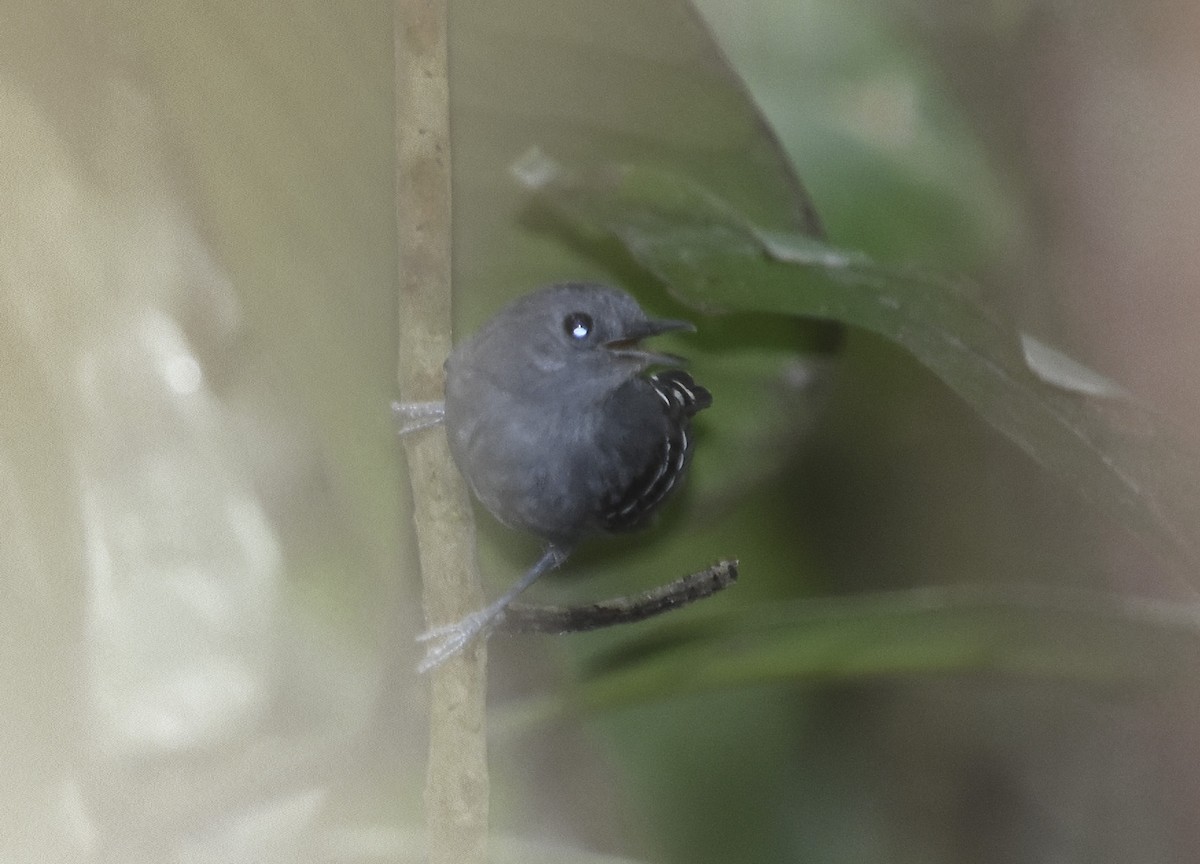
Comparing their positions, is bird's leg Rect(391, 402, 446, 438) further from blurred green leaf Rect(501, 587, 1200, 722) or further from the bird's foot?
blurred green leaf Rect(501, 587, 1200, 722)

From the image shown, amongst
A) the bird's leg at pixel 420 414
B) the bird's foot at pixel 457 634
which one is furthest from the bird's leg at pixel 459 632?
the bird's leg at pixel 420 414

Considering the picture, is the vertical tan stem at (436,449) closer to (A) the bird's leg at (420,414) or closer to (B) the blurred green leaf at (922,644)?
(A) the bird's leg at (420,414)

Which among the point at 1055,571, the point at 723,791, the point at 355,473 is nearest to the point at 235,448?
the point at 355,473

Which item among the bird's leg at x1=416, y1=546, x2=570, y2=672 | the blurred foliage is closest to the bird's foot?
the bird's leg at x1=416, y1=546, x2=570, y2=672

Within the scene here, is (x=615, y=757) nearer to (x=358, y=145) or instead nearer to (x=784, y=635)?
(x=784, y=635)

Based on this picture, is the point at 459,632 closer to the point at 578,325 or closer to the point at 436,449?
the point at 436,449
